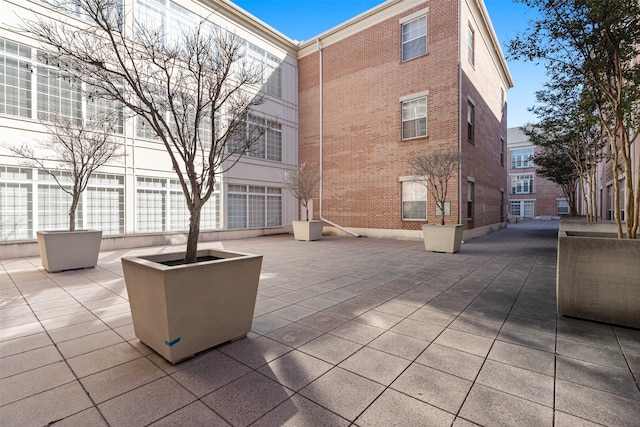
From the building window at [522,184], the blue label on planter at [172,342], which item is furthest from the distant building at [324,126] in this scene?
the building window at [522,184]

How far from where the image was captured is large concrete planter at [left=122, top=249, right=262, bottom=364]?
2.54m

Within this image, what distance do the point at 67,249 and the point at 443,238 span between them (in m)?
9.43

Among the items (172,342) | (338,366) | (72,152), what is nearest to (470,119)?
(338,366)

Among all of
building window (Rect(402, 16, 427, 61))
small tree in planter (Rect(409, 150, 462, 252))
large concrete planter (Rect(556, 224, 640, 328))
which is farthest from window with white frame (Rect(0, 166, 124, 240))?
building window (Rect(402, 16, 427, 61))

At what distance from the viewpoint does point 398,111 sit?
13.3m

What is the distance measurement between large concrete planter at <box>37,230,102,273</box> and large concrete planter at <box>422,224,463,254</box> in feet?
28.6

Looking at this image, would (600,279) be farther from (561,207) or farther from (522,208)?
(522,208)

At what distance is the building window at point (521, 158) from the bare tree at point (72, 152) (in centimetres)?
4006

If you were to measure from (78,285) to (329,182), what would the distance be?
1160cm

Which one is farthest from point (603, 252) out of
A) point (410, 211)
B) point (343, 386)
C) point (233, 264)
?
point (410, 211)

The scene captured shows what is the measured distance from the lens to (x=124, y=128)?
1065 cm

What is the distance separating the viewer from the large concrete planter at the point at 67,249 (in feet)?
21.0

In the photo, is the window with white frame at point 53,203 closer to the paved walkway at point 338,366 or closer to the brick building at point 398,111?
the paved walkway at point 338,366

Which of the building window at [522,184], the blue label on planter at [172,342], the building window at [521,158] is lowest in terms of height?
the blue label on planter at [172,342]
